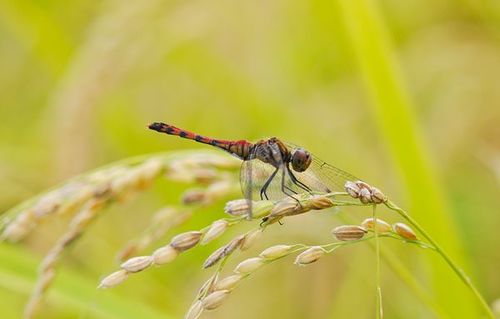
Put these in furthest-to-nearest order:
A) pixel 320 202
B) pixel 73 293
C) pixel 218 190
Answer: pixel 73 293, pixel 218 190, pixel 320 202

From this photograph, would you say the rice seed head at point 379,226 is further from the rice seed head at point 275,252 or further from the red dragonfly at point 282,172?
the red dragonfly at point 282,172

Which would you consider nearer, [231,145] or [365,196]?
[365,196]

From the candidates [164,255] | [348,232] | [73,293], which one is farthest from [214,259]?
[73,293]

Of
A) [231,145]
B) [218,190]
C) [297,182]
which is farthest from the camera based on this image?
[231,145]

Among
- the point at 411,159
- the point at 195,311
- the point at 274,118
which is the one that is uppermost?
the point at 274,118

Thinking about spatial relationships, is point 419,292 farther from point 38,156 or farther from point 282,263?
point 38,156

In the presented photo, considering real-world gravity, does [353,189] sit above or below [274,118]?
below

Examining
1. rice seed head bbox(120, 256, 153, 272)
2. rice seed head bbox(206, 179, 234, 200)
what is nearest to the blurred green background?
rice seed head bbox(206, 179, 234, 200)

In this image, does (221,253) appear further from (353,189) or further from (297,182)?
(297,182)
